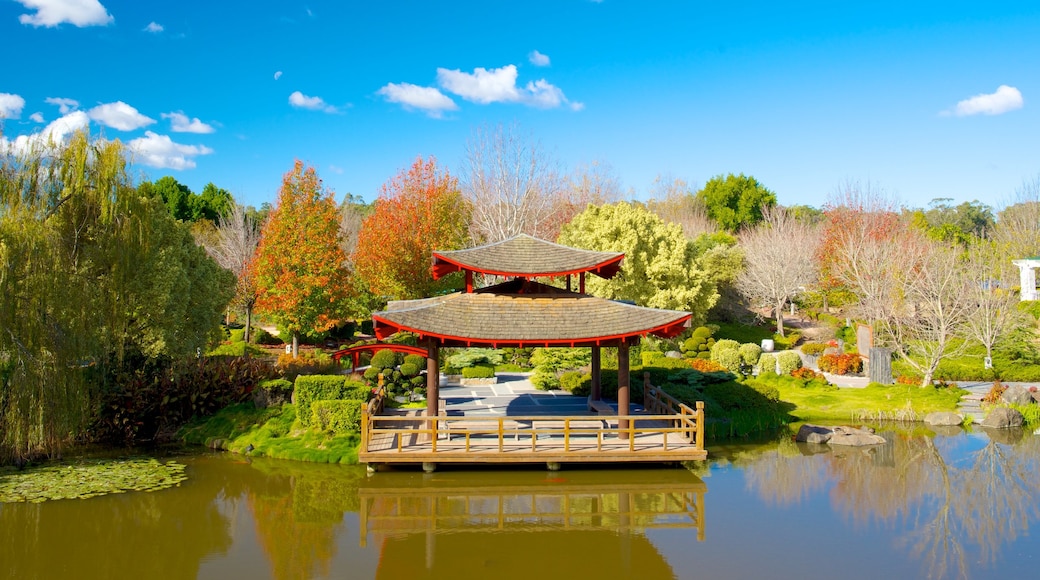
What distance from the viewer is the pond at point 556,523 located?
11.6 m

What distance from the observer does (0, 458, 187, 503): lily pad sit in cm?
1488

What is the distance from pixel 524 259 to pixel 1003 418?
1556 cm

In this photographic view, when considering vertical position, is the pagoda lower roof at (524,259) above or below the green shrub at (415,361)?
above

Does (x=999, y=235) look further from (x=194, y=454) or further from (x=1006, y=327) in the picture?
(x=194, y=454)

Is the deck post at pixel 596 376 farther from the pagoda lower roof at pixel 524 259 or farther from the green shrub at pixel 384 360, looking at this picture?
the green shrub at pixel 384 360

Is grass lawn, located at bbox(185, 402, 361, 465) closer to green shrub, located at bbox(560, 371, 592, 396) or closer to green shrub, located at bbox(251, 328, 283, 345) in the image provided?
green shrub, located at bbox(560, 371, 592, 396)

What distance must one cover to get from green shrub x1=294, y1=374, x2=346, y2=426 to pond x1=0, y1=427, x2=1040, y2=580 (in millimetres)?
1862

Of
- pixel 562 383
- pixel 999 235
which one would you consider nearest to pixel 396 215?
pixel 562 383

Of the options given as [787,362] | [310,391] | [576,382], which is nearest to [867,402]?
[787,362]

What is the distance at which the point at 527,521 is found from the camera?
535 inches

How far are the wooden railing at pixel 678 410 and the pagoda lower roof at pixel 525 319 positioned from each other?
1.98m

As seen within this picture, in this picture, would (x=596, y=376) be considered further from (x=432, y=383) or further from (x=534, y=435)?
(x=432, y=383)

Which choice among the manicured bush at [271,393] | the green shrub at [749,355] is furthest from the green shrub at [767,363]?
the manicured bush at [271,393]

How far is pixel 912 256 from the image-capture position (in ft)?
109
